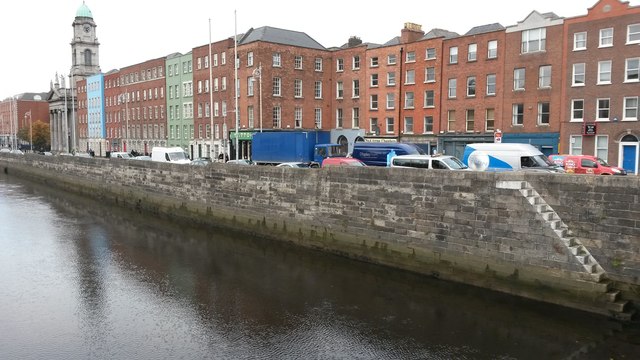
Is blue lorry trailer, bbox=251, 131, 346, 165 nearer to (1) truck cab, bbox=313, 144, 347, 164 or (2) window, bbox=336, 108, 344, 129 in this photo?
(1) truck cab, bbox=313, 144, 347, 164

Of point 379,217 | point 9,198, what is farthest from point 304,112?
point 379,217

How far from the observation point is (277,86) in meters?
56.9

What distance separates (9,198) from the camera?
130 ft

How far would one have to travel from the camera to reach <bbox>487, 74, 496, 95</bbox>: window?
144 feet

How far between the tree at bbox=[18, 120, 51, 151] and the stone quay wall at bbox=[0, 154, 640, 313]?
4262 inches

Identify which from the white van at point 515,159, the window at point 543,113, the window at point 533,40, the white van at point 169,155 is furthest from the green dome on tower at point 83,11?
the white van at point 515,159

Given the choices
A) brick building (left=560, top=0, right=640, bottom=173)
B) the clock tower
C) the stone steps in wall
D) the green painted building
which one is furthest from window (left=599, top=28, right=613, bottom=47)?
the clock tower

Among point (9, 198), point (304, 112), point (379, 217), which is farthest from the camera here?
point (304, 112)

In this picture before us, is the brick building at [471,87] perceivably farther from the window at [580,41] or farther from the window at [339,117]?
the window at [339,117]

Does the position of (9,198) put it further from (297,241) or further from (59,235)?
(297,241)

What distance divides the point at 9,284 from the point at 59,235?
8.89 meters

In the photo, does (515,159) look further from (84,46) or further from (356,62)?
(84,46)

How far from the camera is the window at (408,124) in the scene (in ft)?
167

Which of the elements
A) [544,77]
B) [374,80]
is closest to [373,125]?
[374,80]
